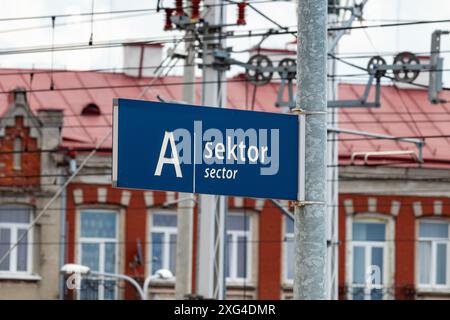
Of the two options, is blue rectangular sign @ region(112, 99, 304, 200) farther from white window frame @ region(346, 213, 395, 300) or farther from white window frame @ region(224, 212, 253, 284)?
white window frame @ region(346, 213, 395, 300)

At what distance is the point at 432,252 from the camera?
4962cm

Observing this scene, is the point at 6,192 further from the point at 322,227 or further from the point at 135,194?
the point at 322,227

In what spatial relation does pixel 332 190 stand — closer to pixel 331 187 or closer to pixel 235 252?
pixel 331 187

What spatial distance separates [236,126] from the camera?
11.4 metres

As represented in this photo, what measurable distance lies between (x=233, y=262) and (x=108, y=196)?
3876 millimetres

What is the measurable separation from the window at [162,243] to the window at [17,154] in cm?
391

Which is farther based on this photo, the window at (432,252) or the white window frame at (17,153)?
the window at (432,252)

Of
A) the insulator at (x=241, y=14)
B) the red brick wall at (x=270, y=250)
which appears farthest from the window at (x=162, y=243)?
the insulator at (x=241, y=14)

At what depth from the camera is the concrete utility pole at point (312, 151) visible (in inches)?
444

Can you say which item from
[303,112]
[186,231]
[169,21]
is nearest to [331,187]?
[186,231]

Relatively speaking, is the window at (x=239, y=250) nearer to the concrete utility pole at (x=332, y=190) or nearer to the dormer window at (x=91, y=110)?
the dormer window at (x=91, y=110)

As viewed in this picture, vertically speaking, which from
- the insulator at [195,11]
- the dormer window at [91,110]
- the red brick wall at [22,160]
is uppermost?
the insulator at [195,11]
